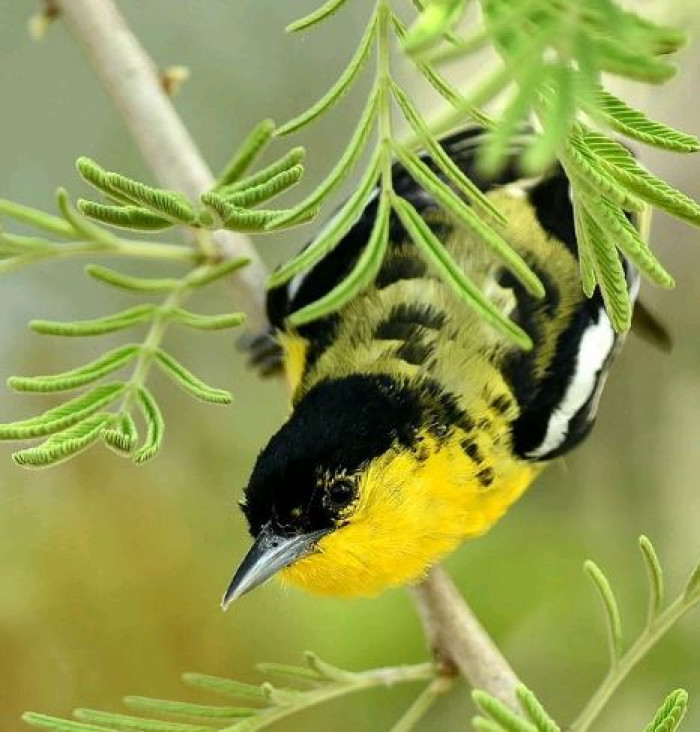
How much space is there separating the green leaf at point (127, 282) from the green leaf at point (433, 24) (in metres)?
0.46

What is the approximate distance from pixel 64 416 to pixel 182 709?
25cm

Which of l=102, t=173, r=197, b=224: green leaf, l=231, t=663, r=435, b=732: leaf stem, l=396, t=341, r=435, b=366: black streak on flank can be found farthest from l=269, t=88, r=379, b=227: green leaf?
l=396, t=341, r=435, b=366: black streak on flank

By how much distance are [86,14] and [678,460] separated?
1253 millimetres

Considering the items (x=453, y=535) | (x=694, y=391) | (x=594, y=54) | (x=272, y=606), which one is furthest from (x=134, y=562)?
(x=594, y=54)

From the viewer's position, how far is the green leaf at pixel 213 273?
0.91m

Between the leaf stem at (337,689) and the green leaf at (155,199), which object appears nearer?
the green leaf at (155,199)

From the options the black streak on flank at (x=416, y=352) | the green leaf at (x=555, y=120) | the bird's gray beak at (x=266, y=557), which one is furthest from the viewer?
the black streak on flank at (x=416, y=352)

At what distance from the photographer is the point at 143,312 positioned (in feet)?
2.90

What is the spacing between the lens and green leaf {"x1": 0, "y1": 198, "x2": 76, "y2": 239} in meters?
0.79

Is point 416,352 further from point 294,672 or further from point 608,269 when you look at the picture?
point 608,269

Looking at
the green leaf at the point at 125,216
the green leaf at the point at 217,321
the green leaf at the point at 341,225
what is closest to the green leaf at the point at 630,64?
the green leaf at the point at 341,225

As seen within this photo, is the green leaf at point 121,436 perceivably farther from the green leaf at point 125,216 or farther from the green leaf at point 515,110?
the green leaf at point 515,110

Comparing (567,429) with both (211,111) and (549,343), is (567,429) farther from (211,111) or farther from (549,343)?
(211,111)

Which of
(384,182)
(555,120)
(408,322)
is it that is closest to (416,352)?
(408,322)
